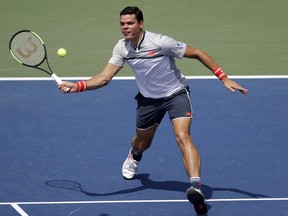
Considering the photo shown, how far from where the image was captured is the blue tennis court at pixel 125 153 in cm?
1034

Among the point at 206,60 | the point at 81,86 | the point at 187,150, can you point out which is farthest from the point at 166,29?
the point at 187,150

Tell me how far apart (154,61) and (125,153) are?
2071mm

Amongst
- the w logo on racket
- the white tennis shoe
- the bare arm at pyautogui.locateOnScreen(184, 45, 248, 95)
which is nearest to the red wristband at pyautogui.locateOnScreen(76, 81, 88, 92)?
the w logo on racket

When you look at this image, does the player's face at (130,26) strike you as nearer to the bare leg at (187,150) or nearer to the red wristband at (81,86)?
the red wristband at (81,86)

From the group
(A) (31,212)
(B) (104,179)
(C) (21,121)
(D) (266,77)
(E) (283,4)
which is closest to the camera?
(A) (31,212)

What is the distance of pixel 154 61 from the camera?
10.3 meters

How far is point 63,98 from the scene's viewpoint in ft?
46.4

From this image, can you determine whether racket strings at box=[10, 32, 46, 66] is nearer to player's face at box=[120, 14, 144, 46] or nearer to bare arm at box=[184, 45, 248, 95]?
player's face at box=[120, 14, 144, 46]

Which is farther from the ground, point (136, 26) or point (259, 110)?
point (136, 26)

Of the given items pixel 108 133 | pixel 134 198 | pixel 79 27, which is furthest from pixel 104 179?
pixel 79 27

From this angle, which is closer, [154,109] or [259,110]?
[154,109]

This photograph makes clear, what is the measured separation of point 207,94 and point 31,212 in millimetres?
5031

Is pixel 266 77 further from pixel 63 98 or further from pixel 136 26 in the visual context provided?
pixel 136 26

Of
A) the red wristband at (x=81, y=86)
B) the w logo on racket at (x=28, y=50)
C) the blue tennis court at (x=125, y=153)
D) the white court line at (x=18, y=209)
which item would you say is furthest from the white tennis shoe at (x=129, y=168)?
the w logo on racket at (x=28, y=50)
